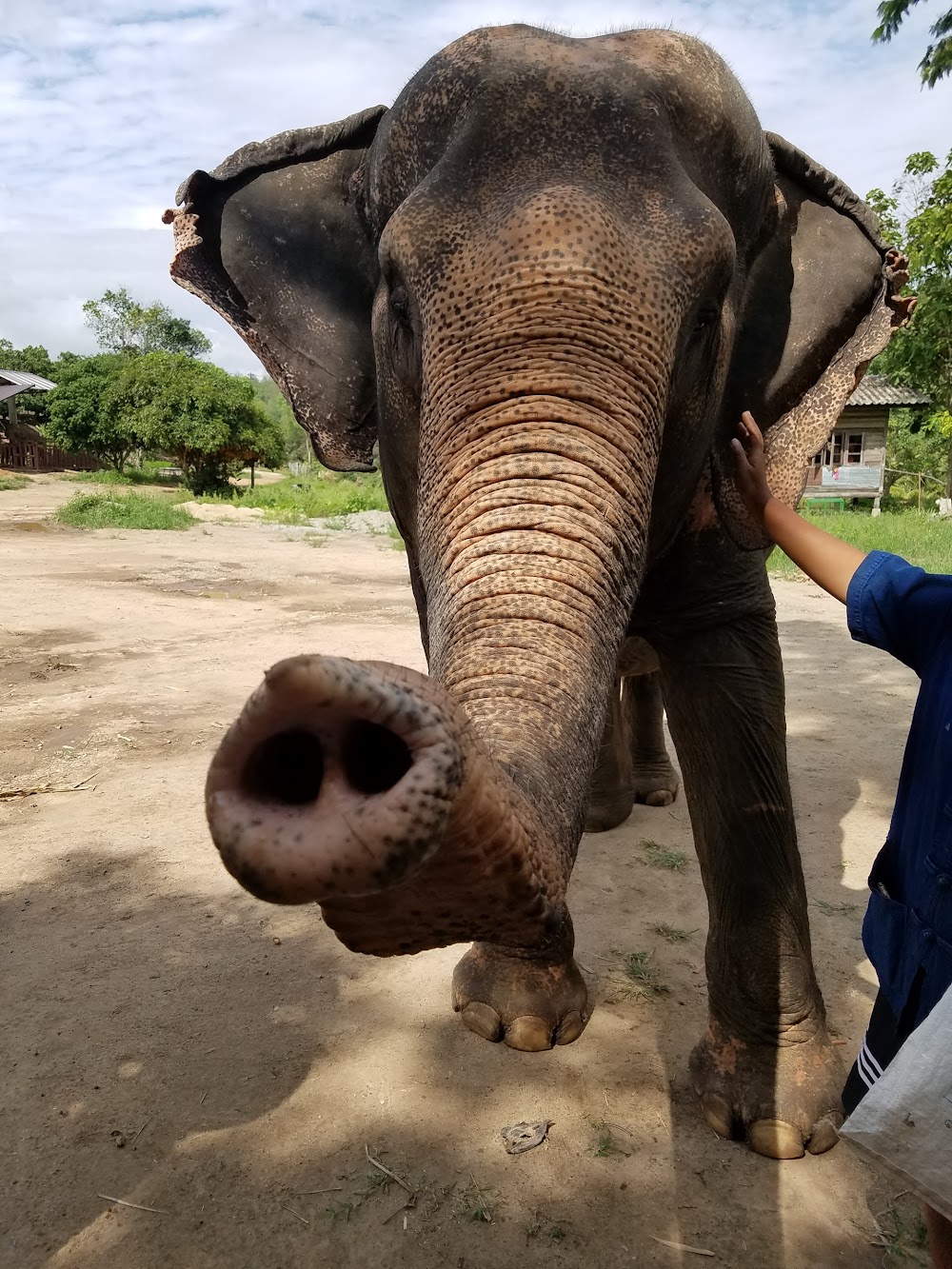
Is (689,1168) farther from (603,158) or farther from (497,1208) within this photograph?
(603,158)

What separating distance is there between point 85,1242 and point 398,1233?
27.0 inches

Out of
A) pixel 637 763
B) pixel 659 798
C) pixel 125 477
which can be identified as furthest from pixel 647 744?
pixel 125 477

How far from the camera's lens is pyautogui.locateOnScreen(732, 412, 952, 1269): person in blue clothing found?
66.9 inches

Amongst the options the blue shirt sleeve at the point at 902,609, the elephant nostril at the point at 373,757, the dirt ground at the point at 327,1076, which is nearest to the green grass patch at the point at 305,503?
the dirt ground at the point at 327,1076

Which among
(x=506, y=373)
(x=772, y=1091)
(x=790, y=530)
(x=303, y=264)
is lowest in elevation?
(x=772, y=1091)

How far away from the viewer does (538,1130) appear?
2.62 meters

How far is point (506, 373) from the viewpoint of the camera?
2.04m

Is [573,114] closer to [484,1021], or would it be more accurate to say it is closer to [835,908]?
[484,1021]

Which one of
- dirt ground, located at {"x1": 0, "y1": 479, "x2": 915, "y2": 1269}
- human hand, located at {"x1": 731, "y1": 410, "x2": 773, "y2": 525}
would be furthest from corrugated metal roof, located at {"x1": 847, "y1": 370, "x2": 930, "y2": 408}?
human hand, located at {"x1": 731, "y1": 410, "x2": 773, "y2": 525}

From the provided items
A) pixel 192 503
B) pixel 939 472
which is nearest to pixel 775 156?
pixel 192 503

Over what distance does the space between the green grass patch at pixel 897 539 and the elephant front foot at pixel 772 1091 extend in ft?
30.1

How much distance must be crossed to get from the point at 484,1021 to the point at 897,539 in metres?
15.1

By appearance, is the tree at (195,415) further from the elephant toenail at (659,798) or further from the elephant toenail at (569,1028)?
the elephant toenail at (569,1028)

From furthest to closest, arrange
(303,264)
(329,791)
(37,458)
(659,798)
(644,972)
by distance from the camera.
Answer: (37,458), (659,798), (644,972), (303,264), (329,791)
